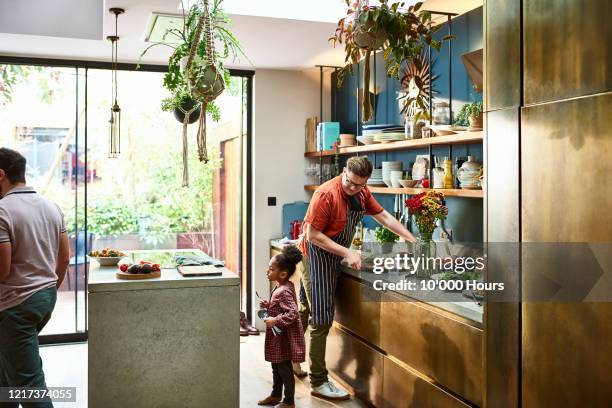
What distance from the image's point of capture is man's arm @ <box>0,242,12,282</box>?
8.77 feet

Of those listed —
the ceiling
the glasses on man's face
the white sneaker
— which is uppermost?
the ceiling

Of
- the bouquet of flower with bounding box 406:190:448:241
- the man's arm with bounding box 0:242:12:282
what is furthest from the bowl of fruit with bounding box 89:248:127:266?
the bouquet of flower with bounding box 406:190:448:241

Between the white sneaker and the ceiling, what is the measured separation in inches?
89.1

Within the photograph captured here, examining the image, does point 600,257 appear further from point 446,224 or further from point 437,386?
point 446,224

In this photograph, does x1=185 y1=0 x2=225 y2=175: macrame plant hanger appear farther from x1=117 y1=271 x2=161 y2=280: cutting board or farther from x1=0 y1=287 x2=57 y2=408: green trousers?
x1=0 y1=287 x2=57 y2=408: green trousers

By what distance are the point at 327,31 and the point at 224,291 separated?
75.3 inches

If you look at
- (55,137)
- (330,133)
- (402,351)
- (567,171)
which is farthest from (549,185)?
(55,137)

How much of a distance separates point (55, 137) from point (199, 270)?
271 cm

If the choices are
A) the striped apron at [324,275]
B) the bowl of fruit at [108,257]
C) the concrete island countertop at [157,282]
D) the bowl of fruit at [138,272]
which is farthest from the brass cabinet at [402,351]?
the bowl of fruit at [108,257]

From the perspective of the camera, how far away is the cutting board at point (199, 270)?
316 centimetres

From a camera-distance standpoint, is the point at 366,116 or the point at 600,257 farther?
the point at 366,116

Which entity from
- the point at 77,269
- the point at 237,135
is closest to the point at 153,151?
the point at 237,135

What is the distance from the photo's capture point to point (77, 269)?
5.36 meters

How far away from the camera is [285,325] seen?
3.54 metres
